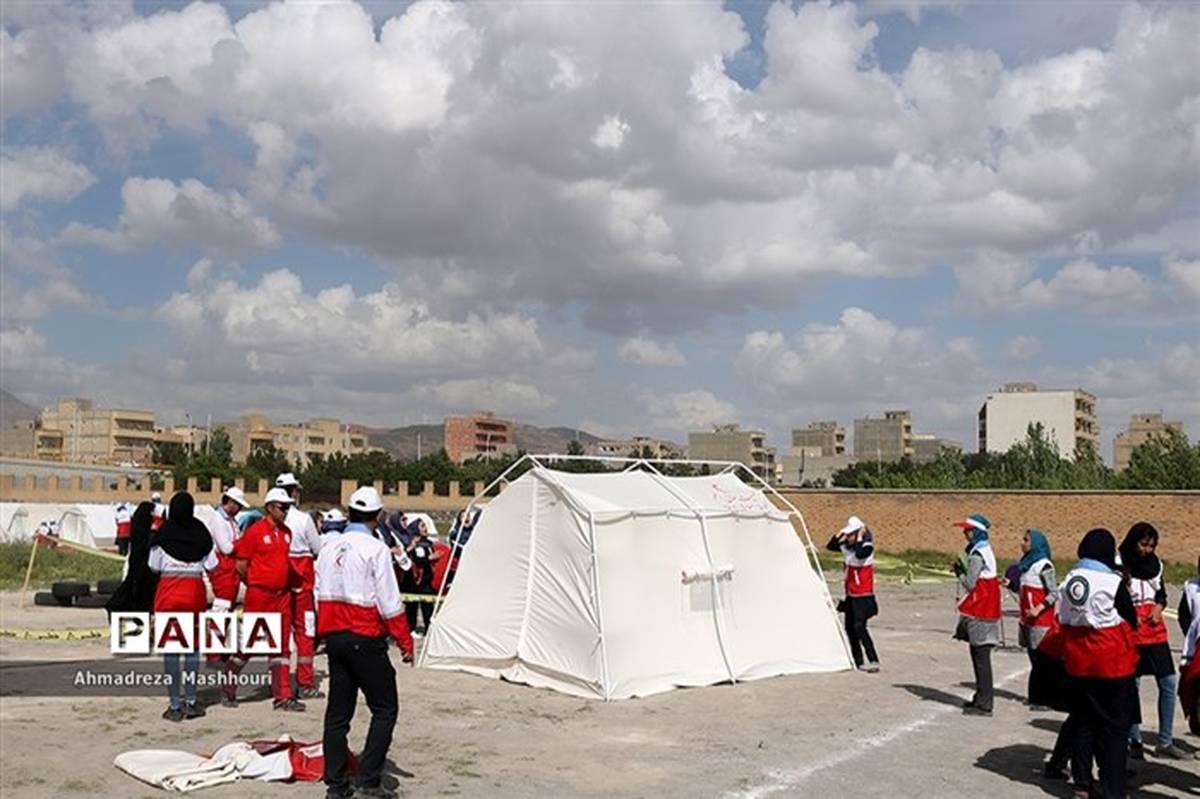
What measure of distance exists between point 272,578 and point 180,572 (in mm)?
888

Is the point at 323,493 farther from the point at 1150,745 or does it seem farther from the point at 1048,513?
the point at 1150,745

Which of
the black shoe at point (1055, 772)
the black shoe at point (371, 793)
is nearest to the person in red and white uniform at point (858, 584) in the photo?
the black shoe at point (1055, 772)

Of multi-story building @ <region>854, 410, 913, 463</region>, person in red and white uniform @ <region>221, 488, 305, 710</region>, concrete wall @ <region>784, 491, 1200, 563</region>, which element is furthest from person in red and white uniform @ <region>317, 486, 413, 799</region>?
multi-story building @ <region>854, 410, 913, 463</region>

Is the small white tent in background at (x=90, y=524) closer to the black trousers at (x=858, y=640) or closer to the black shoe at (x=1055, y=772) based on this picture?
the black trousers at (x=858, y=640)

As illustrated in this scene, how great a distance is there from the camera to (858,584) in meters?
14.7

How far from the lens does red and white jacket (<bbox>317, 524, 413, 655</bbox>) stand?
835 centimetres

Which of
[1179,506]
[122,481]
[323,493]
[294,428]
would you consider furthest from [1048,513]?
[294,428]

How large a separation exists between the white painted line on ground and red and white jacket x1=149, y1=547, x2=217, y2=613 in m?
5.40

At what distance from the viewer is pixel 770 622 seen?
48.1ft

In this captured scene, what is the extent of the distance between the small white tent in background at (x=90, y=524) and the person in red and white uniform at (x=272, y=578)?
83.7ft

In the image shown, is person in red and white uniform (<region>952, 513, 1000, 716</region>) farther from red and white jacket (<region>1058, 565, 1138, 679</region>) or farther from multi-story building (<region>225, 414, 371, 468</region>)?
multi-story building (<region>225, 414, 371, 468</region>)

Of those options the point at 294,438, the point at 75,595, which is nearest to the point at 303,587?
the point at 75,595

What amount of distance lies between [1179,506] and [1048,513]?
4357 millimetres

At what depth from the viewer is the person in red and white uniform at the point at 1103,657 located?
323 inches
